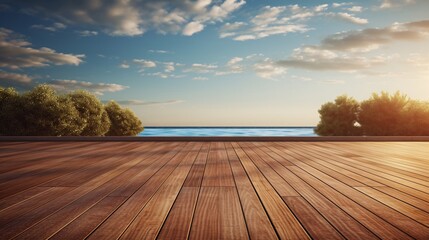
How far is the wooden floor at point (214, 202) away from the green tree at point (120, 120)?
2494 centimetres

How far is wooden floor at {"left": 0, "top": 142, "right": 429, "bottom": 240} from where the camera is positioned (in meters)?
1.34

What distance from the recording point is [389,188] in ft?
7.16

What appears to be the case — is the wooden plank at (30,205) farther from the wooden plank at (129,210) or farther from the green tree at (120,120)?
the green tree at (120,120)

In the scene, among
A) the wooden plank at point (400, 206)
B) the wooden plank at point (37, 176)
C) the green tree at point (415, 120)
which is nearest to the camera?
the wooden plank at point (400, 206)

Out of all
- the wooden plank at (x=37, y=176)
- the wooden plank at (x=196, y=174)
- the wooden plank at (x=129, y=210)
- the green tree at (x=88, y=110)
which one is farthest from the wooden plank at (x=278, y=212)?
the green tree at (x=88, y=110)

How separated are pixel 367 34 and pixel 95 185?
2757 cm

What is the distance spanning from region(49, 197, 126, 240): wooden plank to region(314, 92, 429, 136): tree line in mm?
31084

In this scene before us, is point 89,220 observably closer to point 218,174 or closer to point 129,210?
point 129,210

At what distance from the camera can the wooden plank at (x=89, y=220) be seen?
129 cm

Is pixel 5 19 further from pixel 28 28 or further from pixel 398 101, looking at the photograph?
pixel 398 101

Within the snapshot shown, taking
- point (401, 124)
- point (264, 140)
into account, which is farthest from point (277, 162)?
point (401, 124)

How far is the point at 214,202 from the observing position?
180 centimetres

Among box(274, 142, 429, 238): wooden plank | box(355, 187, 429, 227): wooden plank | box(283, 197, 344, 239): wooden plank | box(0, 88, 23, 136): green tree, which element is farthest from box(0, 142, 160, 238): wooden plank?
box(0, 88, 23, 136): green tree

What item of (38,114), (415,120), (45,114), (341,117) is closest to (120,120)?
(45,114)
